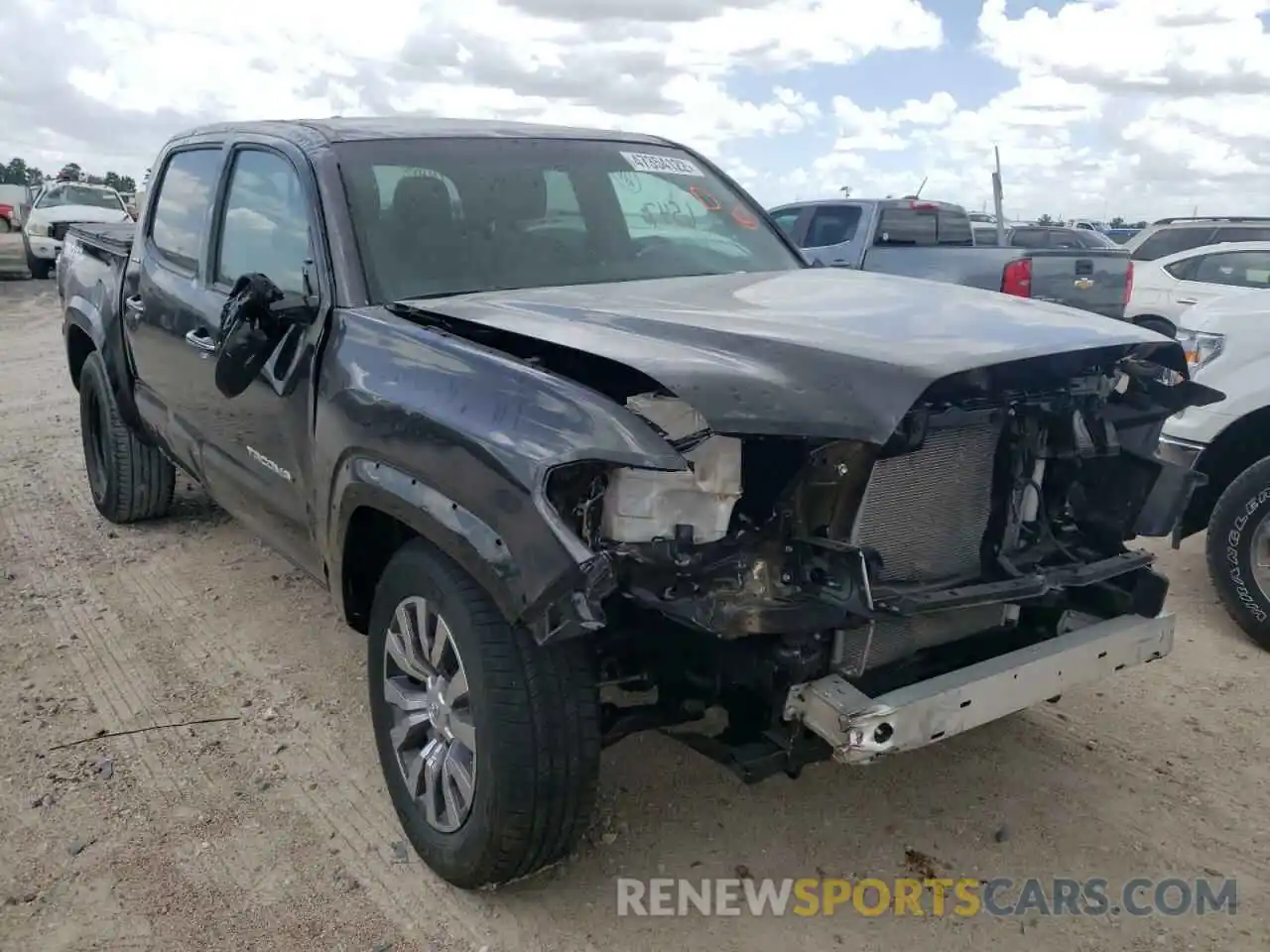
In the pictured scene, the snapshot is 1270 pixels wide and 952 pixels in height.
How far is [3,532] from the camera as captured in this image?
19.2 feet

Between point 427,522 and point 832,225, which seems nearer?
point 427,522

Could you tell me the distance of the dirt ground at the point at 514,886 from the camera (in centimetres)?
281

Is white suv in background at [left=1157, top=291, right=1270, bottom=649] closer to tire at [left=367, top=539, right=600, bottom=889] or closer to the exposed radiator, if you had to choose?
the exposed radiator

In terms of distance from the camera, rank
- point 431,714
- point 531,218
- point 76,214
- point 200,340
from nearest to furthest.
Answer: point 431,714 < point 531,218 < point 200,340 < point 76,214

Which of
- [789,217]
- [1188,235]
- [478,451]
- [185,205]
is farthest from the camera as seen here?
[1188,235]

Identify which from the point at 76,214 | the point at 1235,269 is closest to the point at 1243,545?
the point at 1235,269

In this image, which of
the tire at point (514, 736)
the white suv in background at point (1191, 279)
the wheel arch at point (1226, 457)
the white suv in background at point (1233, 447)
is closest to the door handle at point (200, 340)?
the tire at point (514, 736)

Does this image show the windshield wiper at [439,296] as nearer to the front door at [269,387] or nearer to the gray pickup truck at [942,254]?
the front door at [269,387]

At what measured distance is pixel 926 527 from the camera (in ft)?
9.16

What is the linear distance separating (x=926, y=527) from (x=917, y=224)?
28.7 feet

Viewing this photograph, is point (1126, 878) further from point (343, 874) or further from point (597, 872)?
point (343, 874)

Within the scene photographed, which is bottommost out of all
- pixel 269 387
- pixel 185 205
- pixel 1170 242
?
pixel 269 387

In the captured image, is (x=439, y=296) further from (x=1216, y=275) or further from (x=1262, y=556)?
(x=1216, y=275)

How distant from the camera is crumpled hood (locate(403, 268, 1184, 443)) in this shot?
238 centimetres
